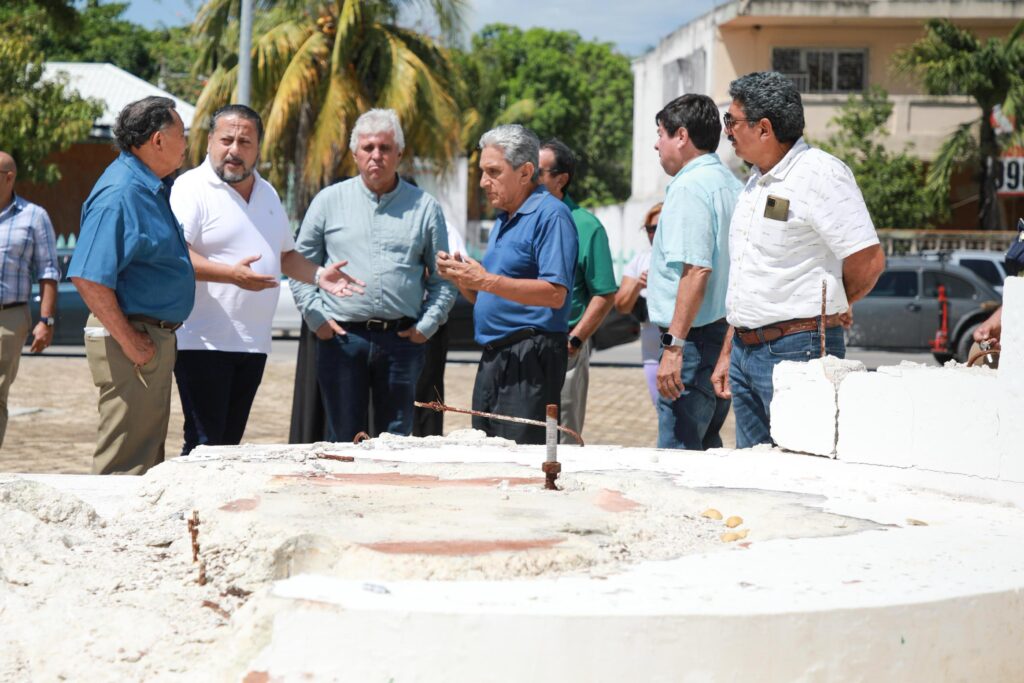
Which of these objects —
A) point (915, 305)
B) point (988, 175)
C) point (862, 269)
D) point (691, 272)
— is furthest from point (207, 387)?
point (988, 175)

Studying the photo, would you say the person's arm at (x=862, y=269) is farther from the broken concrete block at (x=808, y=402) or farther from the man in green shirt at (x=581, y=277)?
the man in green shirt at (x=581, y=277)

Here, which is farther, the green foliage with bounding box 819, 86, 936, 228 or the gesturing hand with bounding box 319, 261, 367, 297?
the green foliage with bounding box 819, 86, 936, 228

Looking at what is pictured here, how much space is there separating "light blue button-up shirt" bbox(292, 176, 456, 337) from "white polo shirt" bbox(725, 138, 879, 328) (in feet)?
5.72

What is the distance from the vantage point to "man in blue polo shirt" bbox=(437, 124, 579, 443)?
18.0ft

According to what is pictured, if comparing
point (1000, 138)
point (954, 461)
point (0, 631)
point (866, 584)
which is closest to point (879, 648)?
point (866, 584)

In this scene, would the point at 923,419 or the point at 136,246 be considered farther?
the point at 136,246

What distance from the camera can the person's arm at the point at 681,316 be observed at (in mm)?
5406

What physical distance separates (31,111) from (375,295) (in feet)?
67.5

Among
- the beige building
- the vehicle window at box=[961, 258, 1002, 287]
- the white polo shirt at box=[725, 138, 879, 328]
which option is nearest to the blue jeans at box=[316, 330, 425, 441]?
the white polo shirt at box=[725, 138, 879, 328]

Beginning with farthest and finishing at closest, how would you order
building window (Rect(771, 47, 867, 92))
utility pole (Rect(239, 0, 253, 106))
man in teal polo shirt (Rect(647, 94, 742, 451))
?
building window (Rect(771, 47, 867, 92)) < utility pole (Rect(239, 0, 253, 106)) < man in teal polo shirt (Rect(647, 94, 742, 451))

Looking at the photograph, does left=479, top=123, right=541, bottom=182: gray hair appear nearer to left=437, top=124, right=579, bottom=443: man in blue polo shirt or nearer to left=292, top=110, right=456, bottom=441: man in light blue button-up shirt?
left=437, top=124, right=579, bottom=443: man in blue polo shirt

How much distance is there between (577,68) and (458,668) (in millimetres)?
56208

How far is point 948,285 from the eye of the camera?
19109mm

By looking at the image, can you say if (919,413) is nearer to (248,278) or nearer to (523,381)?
(523,381)
